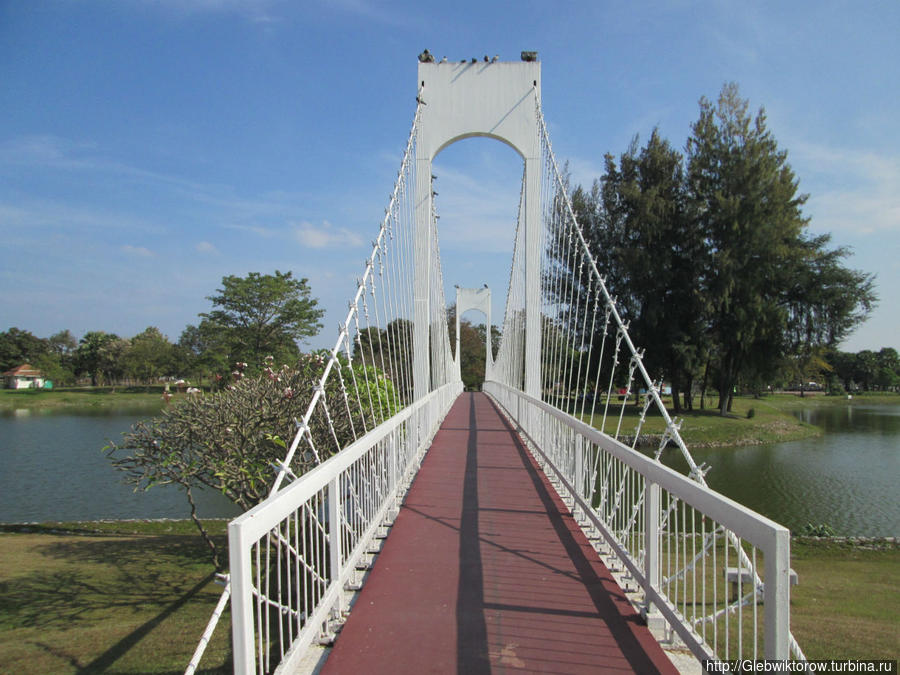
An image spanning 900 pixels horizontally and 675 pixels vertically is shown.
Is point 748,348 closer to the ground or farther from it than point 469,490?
farther from it

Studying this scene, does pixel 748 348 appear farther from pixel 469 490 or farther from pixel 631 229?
pixel 469 490

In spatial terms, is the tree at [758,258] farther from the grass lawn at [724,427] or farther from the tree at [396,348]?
the tree at [396,348]

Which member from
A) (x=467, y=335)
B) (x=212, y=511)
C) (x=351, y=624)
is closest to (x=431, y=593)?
(x=351, y=624)

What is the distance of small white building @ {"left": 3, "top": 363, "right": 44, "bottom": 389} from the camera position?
60.4 m


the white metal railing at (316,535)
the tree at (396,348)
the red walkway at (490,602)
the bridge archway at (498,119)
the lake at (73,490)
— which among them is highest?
the bridge archway at (498,119)

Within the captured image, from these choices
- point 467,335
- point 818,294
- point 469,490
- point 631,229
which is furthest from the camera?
point 467,335

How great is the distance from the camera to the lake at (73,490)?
516 inches

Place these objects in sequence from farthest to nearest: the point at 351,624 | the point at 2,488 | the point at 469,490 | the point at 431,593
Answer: the point at 2,488 → the point at 469,490 → the point at 431,593 → the point at 351,624

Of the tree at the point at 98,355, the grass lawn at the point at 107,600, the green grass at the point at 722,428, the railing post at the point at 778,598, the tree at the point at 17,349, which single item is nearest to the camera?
Result: the railing post at the point at 778,598

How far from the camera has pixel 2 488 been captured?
15.4 m

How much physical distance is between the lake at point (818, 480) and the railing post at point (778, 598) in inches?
444

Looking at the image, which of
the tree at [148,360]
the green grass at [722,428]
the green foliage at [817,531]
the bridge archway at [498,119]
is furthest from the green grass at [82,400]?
the green foliage at [817,531]

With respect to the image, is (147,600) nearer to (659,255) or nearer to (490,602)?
(490,602)

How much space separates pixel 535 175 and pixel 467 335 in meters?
50.0
